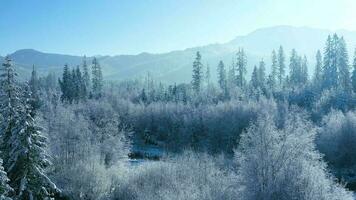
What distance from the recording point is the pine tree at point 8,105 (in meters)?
32.1

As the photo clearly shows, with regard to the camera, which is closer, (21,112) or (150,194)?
(21,112)

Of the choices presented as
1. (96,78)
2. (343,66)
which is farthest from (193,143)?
(96,78)

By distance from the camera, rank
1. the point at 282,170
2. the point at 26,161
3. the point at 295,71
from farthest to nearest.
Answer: the point at 295,71 → the point at 282,170 → the point at 26,161

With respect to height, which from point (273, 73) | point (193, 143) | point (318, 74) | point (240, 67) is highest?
point (240, 67)

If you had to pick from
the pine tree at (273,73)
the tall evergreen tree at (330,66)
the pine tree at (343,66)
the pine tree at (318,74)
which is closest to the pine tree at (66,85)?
the pine tree at (273,73)

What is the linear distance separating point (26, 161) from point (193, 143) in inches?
2609

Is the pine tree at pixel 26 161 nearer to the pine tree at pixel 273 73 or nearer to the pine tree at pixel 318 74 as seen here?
the pine tree at pixel 318 74

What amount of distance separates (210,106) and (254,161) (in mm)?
67613

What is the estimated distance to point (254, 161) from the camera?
37812mm

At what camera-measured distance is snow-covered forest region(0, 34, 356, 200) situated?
32.5 metres

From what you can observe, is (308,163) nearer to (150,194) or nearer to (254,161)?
(254,161)

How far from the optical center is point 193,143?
9594 cm

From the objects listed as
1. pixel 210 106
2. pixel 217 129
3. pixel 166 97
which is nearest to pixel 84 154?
pixel 217 129

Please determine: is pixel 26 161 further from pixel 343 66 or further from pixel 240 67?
pixel 240 67
